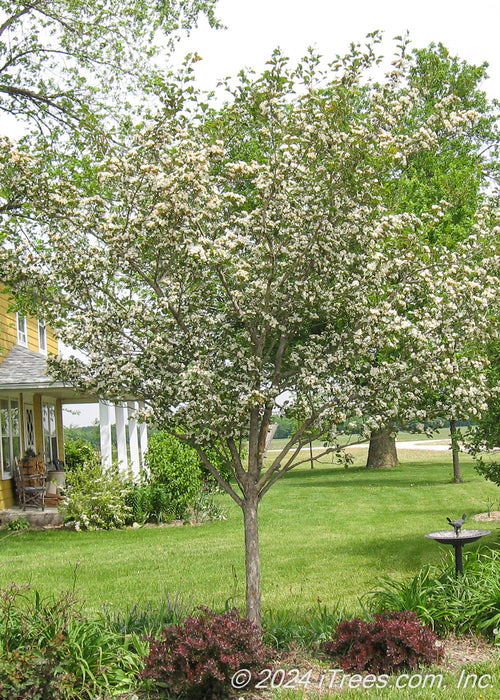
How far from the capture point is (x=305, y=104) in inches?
225

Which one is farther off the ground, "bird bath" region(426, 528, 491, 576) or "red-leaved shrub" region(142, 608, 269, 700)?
"bird bath" region(426, 528, 491, 576)

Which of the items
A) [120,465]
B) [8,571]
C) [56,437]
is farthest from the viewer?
[56,437]

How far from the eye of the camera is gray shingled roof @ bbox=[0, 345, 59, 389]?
47.0 ft

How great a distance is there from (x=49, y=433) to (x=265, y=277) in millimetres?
15021

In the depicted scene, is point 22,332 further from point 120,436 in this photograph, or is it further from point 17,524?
point 17,524

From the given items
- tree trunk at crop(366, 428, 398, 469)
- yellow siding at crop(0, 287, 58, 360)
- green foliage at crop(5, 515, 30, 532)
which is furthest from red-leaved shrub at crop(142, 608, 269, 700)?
tree trunk at crop(366, 428, 398, 469)

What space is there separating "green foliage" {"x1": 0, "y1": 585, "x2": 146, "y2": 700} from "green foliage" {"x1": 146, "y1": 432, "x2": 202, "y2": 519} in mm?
9717

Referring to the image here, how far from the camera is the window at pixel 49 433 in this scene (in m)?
19.0

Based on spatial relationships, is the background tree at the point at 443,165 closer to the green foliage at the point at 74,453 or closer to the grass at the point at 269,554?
the grass at the point at 269,554

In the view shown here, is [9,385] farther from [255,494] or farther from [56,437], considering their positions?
[255,494]

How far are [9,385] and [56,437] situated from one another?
6.10m

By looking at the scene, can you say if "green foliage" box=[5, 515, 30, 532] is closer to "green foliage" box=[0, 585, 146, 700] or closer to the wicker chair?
the wicker chair

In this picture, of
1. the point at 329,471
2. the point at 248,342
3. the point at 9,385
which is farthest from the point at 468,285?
the point at 329,471

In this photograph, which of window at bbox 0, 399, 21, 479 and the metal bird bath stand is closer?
the metal bird bath stand
